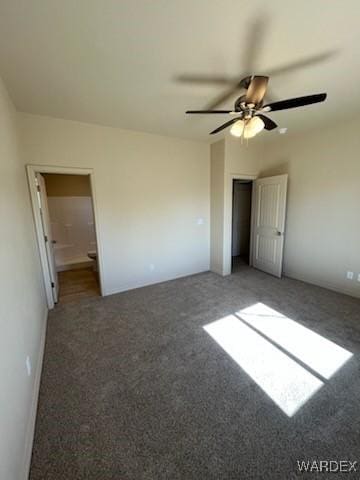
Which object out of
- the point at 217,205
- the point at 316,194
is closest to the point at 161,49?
the point at 217,205

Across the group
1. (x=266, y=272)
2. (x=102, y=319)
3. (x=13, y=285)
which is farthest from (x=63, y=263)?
(x=266, y=272)

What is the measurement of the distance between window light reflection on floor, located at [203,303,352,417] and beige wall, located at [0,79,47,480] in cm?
167

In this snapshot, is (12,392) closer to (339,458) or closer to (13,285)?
(13,285)

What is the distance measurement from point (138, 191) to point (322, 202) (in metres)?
3.20

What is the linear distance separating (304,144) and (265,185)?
36.2 inches

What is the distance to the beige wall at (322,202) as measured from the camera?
3.12 m

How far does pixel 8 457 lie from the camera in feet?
3.17

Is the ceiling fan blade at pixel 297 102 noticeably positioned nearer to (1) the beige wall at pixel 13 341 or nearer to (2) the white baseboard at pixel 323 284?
(1) the beige wall at pixel 13 341

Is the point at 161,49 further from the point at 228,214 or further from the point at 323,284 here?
the point at 323,284

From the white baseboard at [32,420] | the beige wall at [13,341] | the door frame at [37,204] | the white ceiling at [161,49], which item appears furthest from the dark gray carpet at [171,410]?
the white ceiling at [161,49]

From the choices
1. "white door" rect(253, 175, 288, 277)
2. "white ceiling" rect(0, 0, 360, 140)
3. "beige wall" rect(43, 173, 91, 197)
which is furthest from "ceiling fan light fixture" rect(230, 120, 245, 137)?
"beige wall" rect(43, 173, 91, 197)

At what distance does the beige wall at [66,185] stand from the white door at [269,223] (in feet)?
13.2

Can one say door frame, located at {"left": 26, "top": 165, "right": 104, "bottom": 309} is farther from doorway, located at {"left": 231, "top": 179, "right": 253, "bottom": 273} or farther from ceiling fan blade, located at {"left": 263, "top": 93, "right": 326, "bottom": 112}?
doorway, located at {"left": 231, "top": 179, "right": 253, "bottom": 273}

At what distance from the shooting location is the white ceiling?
51.3 inches
